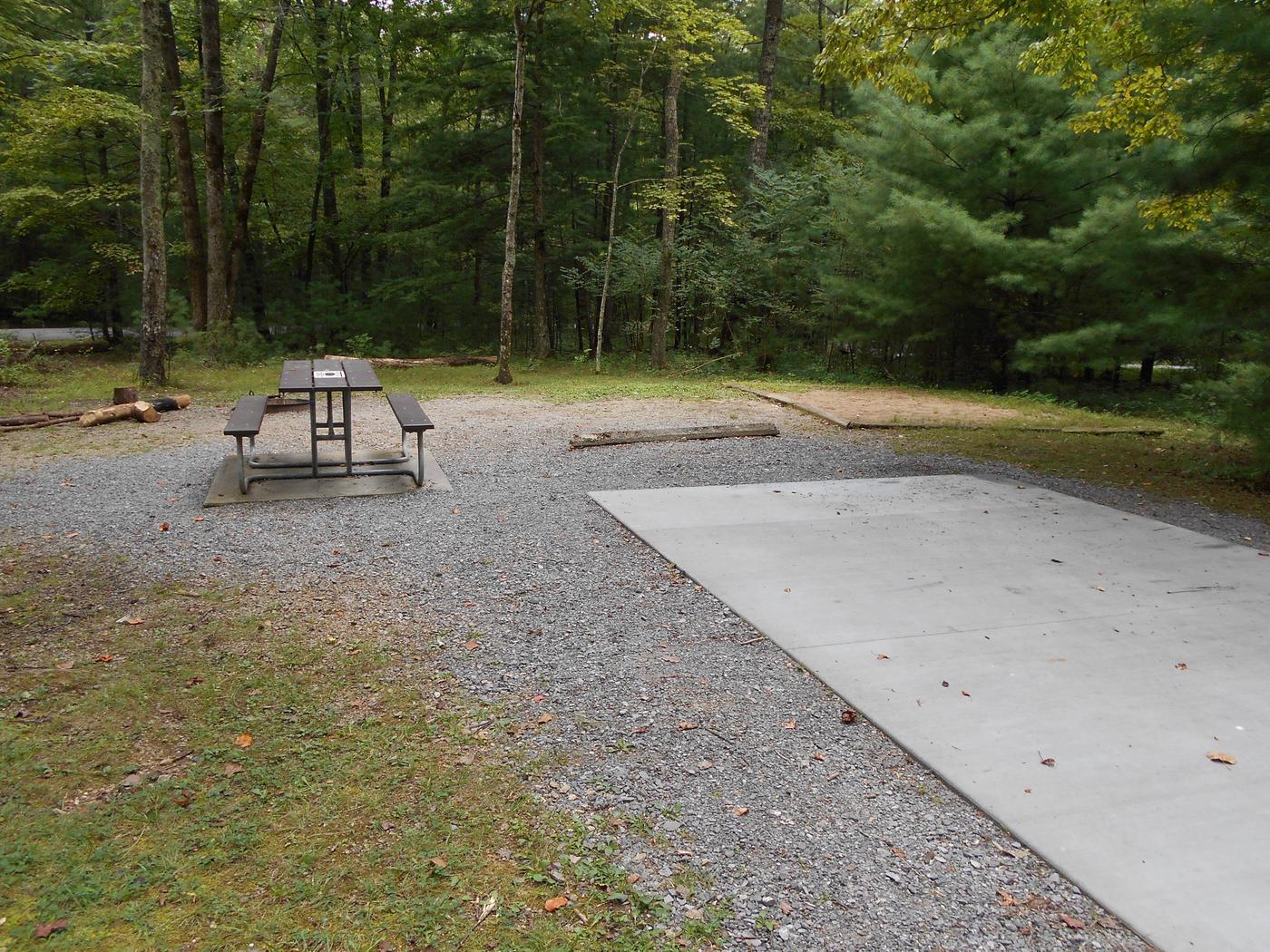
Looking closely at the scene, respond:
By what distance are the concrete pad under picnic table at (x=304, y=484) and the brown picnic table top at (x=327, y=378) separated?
0.61 m

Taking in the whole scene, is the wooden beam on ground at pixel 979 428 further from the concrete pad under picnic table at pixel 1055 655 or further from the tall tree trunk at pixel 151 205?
the tall tree trunk at pixel 151 205

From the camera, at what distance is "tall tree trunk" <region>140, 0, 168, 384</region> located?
9.66 m

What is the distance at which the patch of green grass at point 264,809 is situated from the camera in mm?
1842

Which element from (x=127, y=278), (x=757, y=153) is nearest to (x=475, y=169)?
(x=757, y=153)

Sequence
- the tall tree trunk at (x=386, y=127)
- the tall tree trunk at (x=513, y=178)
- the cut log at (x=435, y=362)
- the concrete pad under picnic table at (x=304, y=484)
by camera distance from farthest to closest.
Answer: the tall tree trunk at (x=386, y=127) → the cut log at (x=435, y=362) → the tall tree trunk at (x=513, y=178) → the concrete pad under picnic table at (x=304, y=484)

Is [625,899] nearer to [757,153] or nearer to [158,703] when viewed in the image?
[158,703]

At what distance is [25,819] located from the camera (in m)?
2.17

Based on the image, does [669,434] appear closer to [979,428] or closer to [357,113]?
[979,428]

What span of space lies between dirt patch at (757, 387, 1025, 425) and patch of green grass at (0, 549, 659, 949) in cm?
697

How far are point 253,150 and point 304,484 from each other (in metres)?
12.4

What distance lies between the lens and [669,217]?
1338cm

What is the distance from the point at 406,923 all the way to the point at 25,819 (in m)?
1.16

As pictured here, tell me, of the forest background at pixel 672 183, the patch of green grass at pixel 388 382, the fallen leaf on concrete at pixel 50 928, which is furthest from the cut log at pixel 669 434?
the fallen leaf on concrete at pixel 50 928

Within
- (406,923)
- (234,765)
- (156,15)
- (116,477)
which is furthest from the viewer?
(156,15)
